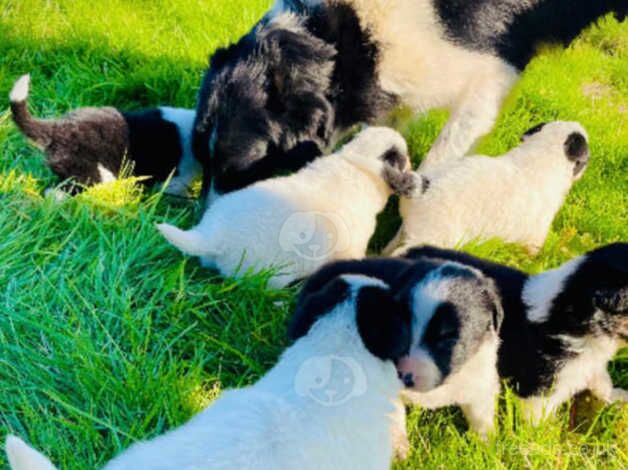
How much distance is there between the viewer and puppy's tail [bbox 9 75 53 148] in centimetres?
324

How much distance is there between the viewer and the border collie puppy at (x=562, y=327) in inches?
93.0

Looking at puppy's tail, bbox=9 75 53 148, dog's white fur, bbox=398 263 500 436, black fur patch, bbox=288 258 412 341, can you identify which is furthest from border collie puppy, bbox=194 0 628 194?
dog's white fur, bbox=398 263 500 436

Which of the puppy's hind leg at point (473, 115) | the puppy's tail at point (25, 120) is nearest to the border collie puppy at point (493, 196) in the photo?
the puppy's hind leg at point (473, 115)

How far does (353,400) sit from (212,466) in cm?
48

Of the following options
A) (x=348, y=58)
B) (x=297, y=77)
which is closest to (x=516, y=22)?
(x=348, y=58)

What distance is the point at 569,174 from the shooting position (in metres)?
3.29

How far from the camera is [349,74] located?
331cm

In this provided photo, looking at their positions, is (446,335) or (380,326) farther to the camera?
(446,335)

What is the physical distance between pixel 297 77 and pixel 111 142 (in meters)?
0.97

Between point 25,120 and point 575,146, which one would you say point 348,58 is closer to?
point 575,146

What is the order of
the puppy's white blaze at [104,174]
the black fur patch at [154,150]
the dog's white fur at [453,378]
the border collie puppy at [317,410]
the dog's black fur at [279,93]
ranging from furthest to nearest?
the black fur patch at [154,150]
the puppy's white blaze at [104,174]
the dog's black fur at [279,93]
the dog's white fur at [453,378]
the border collie puppy at [317,410]

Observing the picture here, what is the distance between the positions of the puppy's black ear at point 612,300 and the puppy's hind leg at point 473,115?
4.19 ft

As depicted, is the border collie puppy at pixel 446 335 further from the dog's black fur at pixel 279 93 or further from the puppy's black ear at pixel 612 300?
the dog's black fur at pixel 279 93

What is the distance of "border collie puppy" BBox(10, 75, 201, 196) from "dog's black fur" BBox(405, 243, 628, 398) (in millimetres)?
1781
